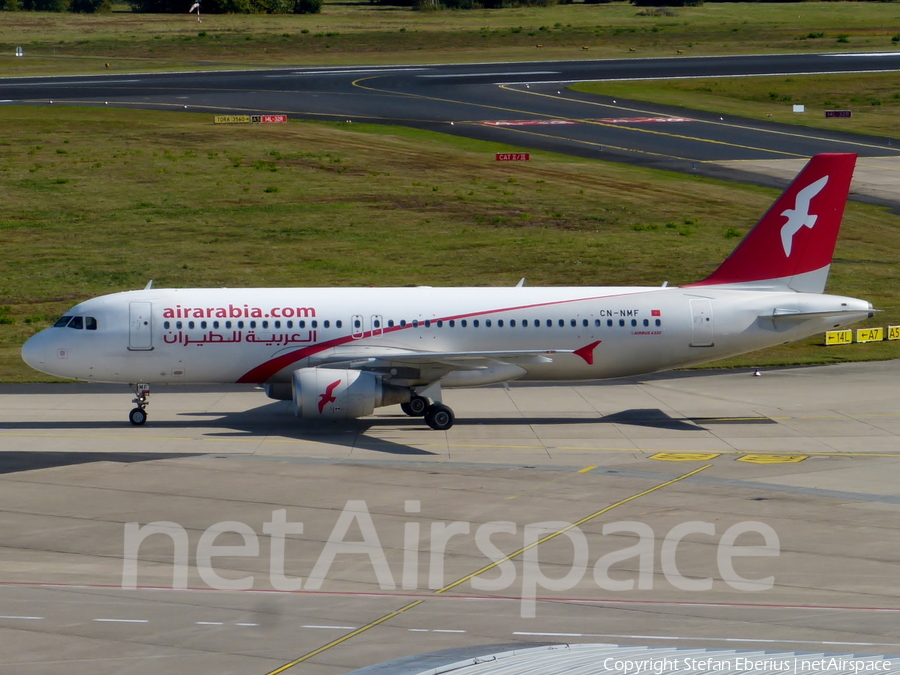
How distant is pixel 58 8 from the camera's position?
184250mm

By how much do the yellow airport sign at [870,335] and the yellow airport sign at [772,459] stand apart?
18.8m

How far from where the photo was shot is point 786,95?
346 feet

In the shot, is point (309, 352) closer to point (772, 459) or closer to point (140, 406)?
point (140, 406)

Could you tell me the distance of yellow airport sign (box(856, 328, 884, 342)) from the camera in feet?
163

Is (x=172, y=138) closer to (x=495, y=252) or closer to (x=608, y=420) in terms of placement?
(x=495, y=252)

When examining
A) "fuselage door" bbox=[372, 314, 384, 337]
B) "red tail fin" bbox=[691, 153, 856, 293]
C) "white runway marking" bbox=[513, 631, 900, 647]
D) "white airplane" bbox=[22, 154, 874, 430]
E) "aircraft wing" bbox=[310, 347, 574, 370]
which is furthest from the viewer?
"red tail fin" bbox=[691, 153, 856, 293]

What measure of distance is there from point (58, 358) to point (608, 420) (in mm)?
17565

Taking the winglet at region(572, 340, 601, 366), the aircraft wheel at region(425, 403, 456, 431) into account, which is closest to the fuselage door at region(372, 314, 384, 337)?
the aircraft wheel at region(425, 403, 456, 431)

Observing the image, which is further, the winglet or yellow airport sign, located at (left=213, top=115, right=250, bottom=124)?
yellow airport sign, located at (left=213, top=115, right=250, bottom=124)

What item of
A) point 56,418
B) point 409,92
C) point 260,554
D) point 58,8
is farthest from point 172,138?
point 58,8

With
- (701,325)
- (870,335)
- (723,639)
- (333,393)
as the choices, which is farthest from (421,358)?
(870,335)

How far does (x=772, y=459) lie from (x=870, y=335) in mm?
20049

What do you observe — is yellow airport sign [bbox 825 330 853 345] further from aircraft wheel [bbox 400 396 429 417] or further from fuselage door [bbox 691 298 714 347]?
aircraft wheel [bbox 400 396 429 417]

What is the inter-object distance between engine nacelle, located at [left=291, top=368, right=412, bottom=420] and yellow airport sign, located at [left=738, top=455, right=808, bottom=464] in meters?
11.0
